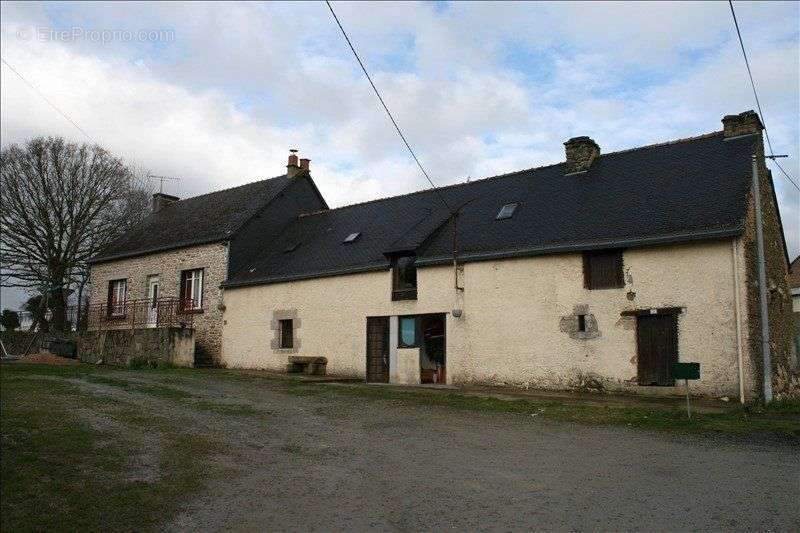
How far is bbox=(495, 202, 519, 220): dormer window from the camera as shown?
1725cm

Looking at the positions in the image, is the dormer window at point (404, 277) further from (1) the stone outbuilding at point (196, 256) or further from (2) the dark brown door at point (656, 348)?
(1) the stone outbuilding at point (196, 256)

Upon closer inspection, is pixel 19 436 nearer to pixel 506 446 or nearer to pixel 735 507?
pixel 506 446

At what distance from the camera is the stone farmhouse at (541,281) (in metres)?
13.0

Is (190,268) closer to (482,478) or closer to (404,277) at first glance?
(404,277)

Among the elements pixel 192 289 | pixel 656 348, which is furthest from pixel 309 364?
pixel 656 348

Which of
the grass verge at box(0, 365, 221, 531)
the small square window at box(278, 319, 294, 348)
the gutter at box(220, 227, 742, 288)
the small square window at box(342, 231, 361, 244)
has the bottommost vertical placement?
the grass verge at box(0, 365, 221, 531)

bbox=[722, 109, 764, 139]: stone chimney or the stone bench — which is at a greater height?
bbox=[722, 109, 764, 139]: stone chimney

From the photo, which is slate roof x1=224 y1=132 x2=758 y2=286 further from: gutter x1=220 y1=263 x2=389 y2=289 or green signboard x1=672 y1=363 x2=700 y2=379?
green signboard x1=672 y1=363 x2=700 y2=379

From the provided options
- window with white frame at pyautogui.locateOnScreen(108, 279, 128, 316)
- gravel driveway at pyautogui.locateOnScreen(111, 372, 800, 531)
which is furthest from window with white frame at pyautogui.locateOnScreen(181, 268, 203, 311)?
gravel driveway at pyautogui.locateOnScreen(111, 372, 800, 531)

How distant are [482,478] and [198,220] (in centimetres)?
2167

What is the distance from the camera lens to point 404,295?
57.0 ft

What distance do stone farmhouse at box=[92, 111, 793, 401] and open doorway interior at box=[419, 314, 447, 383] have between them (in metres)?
0.04

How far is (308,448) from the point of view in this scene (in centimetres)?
801

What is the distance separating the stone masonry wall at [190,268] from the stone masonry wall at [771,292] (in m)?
16.3
